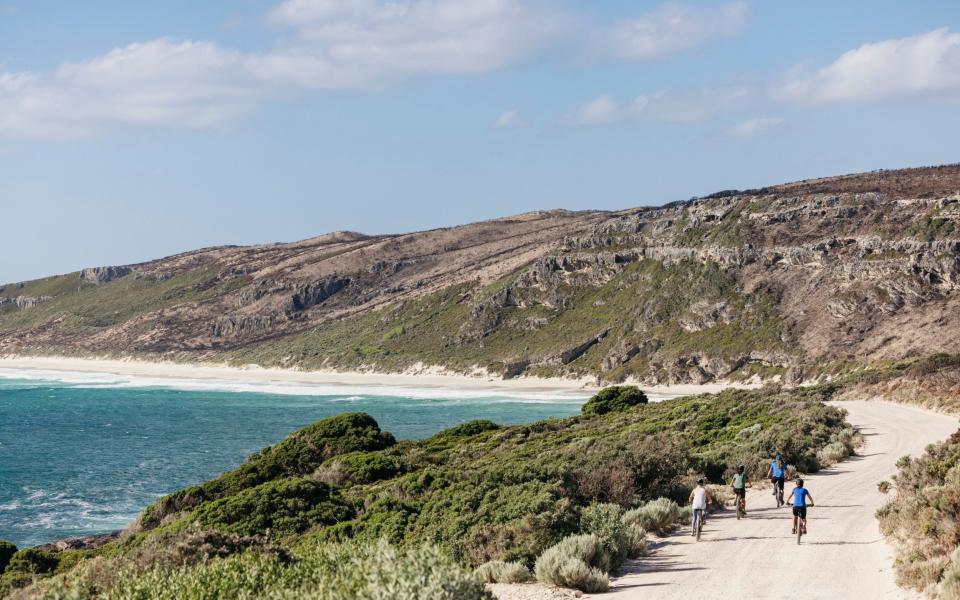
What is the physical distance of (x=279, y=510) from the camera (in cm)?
2372

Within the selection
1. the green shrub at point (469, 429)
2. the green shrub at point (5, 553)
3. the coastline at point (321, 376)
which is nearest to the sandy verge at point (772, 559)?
the green shrub at point (5, 553)

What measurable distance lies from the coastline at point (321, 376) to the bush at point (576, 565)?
64.4 metres

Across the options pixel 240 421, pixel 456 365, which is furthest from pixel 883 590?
pixel 456 365

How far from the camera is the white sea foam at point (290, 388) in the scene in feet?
282

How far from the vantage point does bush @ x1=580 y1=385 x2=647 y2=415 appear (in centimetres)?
5103

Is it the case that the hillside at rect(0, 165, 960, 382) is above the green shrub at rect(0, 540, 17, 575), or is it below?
above

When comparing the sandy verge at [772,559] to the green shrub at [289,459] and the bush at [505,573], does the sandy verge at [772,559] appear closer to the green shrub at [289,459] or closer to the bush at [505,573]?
the bush at [505,573]

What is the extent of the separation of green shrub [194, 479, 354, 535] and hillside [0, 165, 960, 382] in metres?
56.2

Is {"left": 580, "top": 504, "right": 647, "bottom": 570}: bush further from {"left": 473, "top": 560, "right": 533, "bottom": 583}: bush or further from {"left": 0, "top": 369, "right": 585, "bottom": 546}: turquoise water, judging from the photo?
{"left": 0, "top": 369, "right": 585, "bottom": 546}: turquoise water

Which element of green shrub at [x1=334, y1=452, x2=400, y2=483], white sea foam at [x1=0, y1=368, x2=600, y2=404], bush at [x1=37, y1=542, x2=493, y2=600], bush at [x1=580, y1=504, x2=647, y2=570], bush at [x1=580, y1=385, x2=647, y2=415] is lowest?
white sea foam at [x1=0, y1=368, x2=600, y2=404]

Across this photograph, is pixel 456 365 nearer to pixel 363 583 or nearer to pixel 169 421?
pixel 169 421

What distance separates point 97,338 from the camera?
541 feet

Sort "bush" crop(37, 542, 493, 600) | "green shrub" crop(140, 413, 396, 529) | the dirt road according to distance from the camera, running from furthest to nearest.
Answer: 1. "green shrub" crop(140, 413, 396, 529)
2. the dirt road
3. "bush" crop(37, 542, 493, 600)

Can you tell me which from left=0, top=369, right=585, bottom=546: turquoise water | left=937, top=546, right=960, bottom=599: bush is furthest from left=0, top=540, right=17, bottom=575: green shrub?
left=937, top=546, right=960, bottom=599: bush
